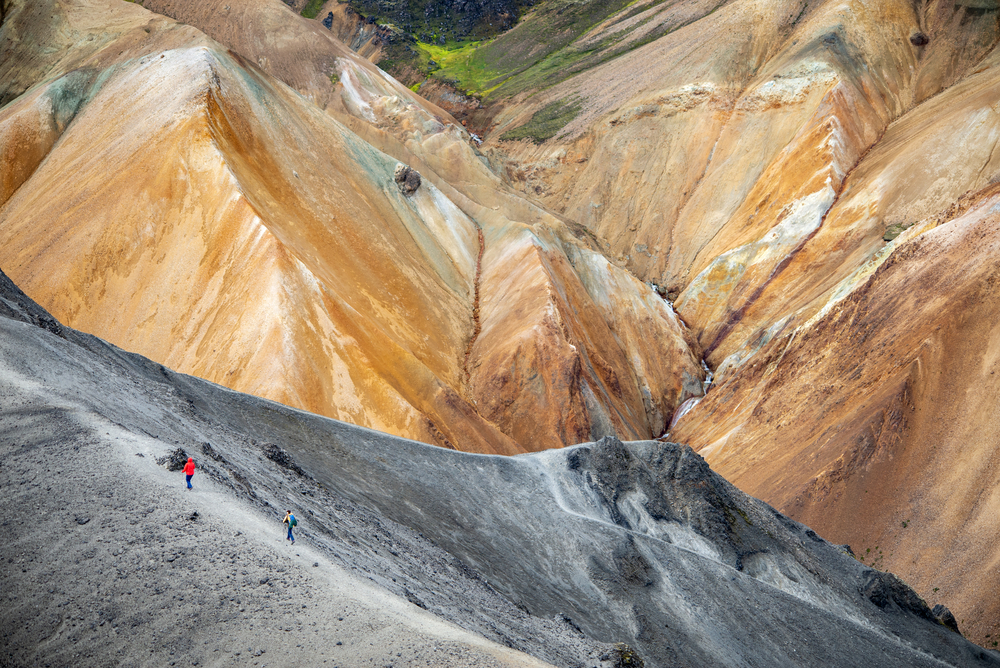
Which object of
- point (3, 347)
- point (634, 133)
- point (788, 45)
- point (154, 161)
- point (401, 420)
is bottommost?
point (401, 420)

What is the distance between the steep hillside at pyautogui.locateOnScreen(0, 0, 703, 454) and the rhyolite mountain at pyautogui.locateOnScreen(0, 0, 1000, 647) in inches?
6.9

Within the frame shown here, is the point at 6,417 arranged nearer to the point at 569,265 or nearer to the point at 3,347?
the point at 3,347

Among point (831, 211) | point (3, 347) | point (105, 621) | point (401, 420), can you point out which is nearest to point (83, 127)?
point (401, 420)

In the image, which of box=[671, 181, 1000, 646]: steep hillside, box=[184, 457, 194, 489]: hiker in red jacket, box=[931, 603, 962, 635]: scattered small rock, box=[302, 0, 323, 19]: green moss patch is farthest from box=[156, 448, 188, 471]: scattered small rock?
box=[302, 0, 323, 19]: green moss patch

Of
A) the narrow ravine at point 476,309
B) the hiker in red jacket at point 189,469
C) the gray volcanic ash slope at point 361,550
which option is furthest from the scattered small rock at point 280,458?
the narrow ravine at point 476,309

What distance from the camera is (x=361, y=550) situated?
12695 mm

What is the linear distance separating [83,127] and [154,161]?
861cm

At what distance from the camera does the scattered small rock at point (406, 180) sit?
1842 inches

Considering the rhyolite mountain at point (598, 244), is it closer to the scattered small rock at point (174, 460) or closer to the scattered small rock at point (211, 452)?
the scattered small rock at point (211, 452)

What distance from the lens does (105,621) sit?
7.96 metres

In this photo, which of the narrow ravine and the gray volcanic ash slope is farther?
the narrow ravine

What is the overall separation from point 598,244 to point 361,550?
45.0m

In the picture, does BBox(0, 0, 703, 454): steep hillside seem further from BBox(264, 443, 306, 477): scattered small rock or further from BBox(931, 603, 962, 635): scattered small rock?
BBox(931, 603, 962, 635): scattered small rock

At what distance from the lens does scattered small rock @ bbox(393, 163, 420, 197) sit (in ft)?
153
